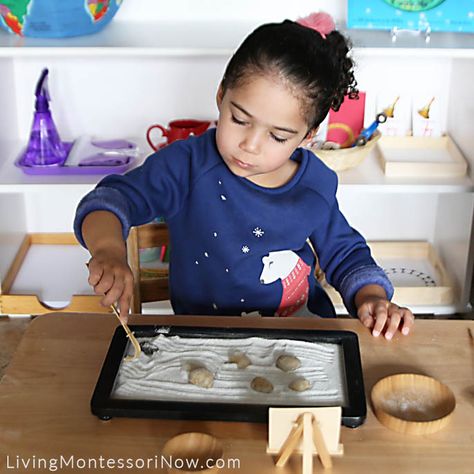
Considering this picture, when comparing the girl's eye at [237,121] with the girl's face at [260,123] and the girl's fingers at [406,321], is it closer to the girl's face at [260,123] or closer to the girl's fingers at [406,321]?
the girl's face at [260,123]

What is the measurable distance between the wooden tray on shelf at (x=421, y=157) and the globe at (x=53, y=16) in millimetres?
818

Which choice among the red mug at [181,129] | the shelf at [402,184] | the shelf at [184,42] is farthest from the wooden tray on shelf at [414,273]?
the shelf at [184,42]

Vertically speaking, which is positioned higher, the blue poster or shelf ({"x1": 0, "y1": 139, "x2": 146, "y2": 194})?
the blue poster

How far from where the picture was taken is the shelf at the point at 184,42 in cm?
191

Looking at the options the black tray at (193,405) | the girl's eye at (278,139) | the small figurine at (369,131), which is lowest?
the small figurine at (369,131)

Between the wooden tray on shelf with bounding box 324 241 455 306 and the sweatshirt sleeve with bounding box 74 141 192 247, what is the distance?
0.96 meters

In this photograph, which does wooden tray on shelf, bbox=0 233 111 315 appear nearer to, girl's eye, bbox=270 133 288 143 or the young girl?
the young girl

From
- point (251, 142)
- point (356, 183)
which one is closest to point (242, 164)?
point (251, 142)

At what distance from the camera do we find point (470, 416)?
95 centimetres

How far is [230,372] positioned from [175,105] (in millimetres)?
1401

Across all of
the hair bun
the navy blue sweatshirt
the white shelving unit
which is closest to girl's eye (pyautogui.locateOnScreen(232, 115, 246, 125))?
the navy blue sweatshirt

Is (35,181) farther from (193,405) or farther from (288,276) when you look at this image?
(193,405)

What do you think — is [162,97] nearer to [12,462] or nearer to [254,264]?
[254,264]

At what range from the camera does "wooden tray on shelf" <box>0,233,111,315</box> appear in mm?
2205
